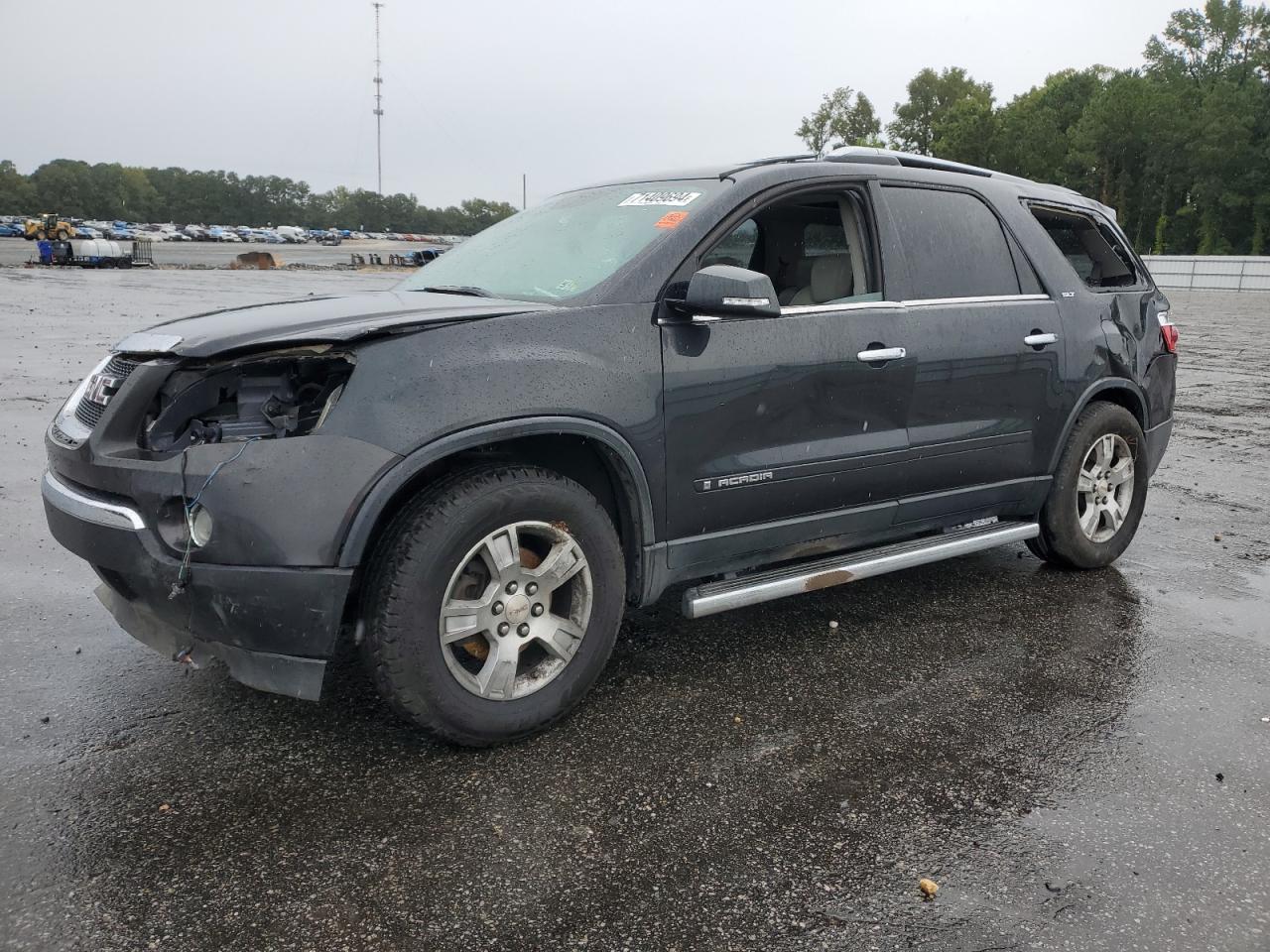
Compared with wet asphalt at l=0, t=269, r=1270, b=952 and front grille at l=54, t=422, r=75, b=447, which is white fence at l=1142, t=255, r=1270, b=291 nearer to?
wet asphalt at l=0, t=269, r=1270, b=952

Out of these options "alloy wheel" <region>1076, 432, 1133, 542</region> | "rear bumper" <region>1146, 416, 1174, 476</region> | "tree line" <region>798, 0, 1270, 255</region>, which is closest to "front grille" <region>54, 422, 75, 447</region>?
"alloy wheel" <region>1076, 432, 1133, 542</region>

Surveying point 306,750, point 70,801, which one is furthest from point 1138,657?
point 70,801

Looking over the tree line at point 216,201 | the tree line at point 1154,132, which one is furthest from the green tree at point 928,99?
Result: the tree line at point 216,201

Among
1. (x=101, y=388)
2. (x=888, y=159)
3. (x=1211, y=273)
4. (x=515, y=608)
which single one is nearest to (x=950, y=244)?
(x=888, y=159)

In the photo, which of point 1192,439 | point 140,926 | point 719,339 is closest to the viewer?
point 140,926

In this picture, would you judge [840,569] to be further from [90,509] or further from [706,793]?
[90,509]

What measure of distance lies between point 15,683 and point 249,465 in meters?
1.62

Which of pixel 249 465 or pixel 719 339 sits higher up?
pixel 719 339

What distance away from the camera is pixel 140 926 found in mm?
2324

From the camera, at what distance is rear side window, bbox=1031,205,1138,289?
5.00 metres

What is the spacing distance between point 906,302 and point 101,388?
9.69 feet

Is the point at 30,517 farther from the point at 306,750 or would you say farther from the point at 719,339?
the point at 719,339

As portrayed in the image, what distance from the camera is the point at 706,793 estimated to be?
2.96 meters

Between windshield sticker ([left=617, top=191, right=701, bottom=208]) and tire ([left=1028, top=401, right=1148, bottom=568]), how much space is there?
7.53ft
